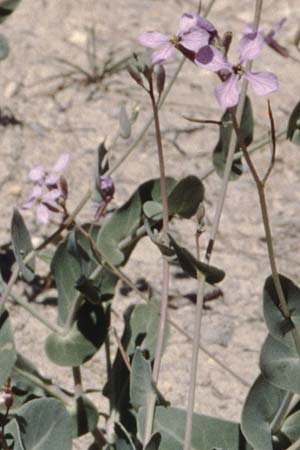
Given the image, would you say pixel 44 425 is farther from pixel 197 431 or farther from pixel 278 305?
pixel 278 305

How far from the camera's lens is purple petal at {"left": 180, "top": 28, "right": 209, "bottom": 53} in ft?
3.31

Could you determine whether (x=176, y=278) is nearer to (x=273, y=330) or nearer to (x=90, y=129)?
(x=90, y=129)

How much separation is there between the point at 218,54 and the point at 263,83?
6 centimetres

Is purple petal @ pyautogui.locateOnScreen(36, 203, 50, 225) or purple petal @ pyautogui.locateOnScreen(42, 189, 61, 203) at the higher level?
purple petal @ pyautogui.locateOnScreen(42, 189, 61, 203)

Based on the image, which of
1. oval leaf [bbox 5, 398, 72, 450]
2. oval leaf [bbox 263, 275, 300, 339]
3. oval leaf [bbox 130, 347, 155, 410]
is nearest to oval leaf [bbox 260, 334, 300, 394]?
oval leaf [bbox 263, 275, 300, 339]

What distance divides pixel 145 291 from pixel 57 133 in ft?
1.87

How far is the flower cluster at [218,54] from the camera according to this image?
36.7 inches

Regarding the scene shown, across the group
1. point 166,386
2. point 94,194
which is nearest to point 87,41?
point 166,386

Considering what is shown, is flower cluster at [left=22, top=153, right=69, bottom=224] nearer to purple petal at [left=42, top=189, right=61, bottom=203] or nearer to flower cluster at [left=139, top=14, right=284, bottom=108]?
purple petal at [left=42, top=189, right=61, bottom=203]

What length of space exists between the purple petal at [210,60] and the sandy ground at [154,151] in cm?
95

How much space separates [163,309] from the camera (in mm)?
1248

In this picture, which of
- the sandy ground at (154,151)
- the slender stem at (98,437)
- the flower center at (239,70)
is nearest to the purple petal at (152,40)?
the flower center at (239,70)

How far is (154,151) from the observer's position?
2.44m

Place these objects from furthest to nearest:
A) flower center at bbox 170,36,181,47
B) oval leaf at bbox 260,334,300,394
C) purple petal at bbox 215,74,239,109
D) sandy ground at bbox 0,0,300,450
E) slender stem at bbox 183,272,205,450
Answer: sandy ground at bbox 0,0,300,450 < oval leaf at bbox 260,334,300,394 < slender stem at bbox 183,272,205,450 < flower center at bbox 170,36,181,47 < purple petal at bbox 215,74,239,109
